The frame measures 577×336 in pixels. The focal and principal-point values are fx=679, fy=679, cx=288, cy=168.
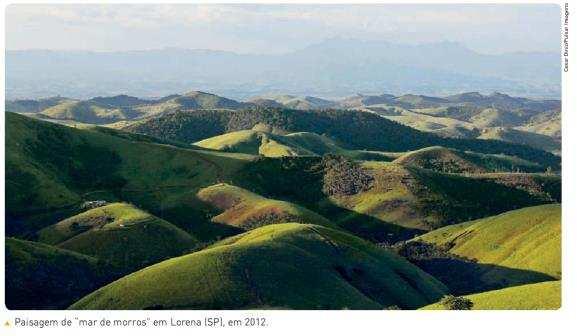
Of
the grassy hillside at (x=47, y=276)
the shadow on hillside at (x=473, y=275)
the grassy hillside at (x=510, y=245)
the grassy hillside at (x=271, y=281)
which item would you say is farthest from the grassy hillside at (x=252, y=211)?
the grassy hillside at (x=271, y=281)

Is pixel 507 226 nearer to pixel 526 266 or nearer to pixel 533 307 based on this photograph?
pixel 526 266

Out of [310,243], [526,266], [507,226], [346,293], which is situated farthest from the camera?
[507,226]

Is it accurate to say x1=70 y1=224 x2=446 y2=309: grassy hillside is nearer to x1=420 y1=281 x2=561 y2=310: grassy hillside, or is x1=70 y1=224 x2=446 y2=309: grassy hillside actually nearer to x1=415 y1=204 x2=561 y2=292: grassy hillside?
x1=420 y1=281 x2=561 y2=310: grassy hillside

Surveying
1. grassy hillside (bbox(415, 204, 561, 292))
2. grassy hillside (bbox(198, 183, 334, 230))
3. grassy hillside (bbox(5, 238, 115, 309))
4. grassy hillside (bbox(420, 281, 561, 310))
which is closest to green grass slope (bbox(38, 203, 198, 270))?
grassy hillside (bbox(5, 238, 115, 309))

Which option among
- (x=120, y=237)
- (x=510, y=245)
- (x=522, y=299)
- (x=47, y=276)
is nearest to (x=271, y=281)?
(x=522, y=299)

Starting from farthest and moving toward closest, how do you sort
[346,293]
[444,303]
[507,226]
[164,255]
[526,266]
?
[507,226] < [164,255] < [526,266] < [346,293] < [444,303]

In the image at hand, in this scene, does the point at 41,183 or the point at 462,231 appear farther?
the point at 41,183

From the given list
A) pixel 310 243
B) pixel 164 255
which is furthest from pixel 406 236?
pixel 310 243

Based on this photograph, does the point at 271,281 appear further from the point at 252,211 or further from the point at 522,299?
the point at 252,211
